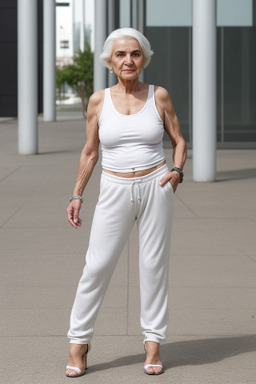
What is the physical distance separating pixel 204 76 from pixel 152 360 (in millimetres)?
10932

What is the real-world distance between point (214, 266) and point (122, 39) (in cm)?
353

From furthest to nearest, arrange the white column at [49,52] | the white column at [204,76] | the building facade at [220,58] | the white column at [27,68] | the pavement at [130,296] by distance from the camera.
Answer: the white column at [49,52] < the building facade at [220,58] < the white column at [27,68] < the white column at [204,76] < the pavement at [130,296]

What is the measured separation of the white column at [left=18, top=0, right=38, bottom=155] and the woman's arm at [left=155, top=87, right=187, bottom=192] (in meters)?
16.2

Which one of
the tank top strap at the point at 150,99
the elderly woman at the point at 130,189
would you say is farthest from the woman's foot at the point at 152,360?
the tank top strap at the point at 150,99

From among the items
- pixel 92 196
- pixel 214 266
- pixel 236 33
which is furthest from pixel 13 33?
pixel 214 266

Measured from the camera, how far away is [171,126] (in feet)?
16.0

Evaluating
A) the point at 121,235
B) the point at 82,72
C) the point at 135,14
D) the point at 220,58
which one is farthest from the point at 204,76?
the point at 82,72

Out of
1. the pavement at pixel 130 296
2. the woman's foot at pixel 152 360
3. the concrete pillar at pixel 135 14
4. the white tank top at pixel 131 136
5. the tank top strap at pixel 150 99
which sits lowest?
the pavement at pixel 130 296

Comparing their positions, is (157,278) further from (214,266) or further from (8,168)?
(8,168)

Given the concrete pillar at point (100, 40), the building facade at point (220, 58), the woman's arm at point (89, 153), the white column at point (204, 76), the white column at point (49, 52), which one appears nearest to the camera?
the woman's arm at point (89, 153)

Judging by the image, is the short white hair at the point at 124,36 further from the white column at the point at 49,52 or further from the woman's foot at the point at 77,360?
the white column at the point at 49,52

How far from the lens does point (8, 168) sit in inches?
710

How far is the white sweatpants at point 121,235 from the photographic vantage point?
15.7 ft

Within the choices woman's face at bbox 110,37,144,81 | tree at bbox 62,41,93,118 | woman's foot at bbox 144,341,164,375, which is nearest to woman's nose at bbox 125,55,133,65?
woman's face at bbox 110,37,144,81
